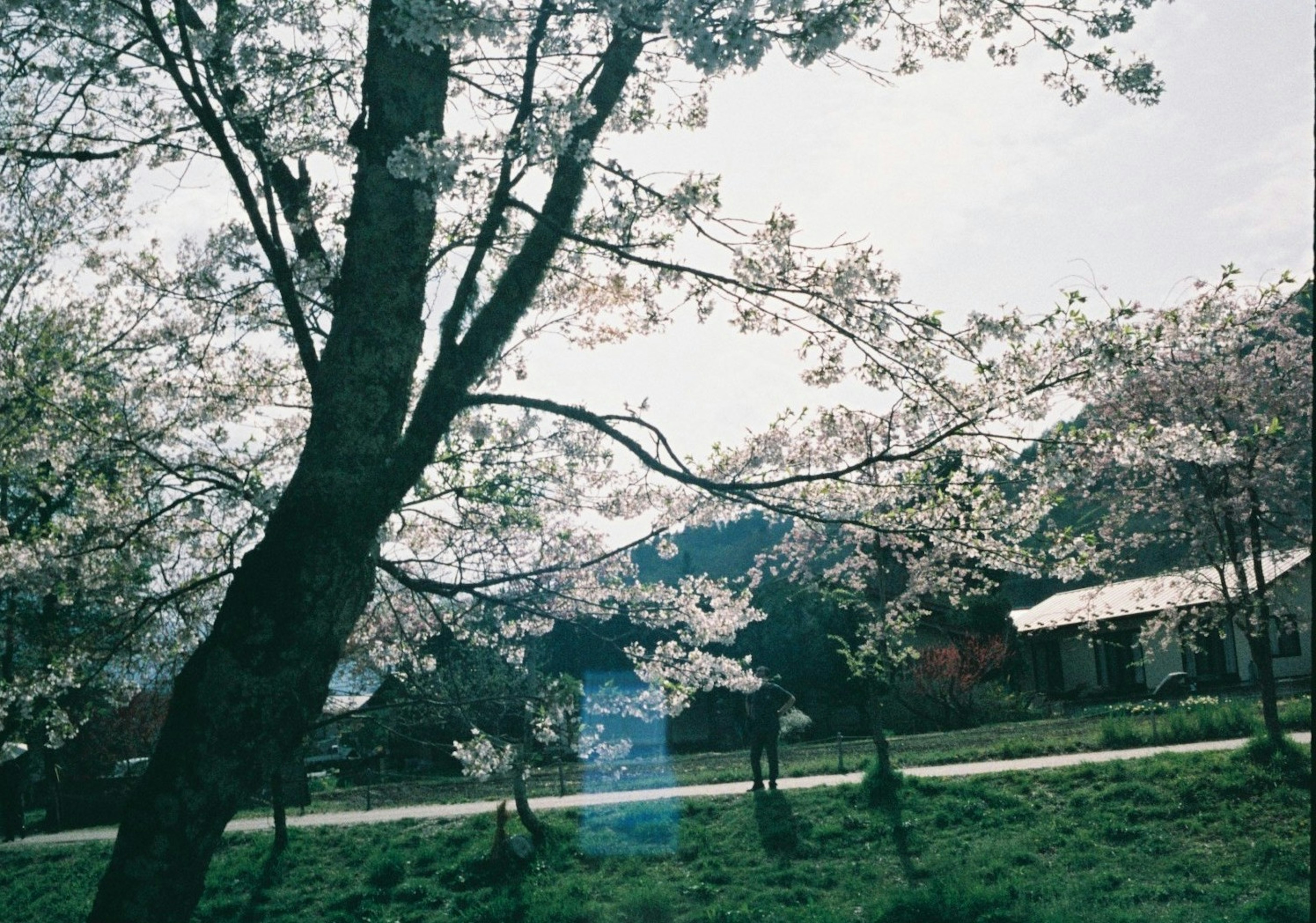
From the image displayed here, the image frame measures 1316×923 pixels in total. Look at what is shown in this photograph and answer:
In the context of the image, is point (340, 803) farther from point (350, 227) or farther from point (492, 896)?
point (350, 227)

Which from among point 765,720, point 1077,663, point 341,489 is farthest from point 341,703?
point 1077,663

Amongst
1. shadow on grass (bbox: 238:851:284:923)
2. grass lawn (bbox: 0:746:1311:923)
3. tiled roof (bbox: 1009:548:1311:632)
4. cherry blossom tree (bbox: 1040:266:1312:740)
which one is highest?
cherry blossom tree (bbox: 1040:266:1312:740)

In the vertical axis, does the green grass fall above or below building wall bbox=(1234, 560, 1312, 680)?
Answer: below

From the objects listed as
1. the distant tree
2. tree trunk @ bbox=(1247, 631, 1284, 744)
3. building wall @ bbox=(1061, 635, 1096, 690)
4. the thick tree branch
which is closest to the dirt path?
tree trunk @ bbox=(1247, 631, 1284, 744)

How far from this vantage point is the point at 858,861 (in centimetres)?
1006

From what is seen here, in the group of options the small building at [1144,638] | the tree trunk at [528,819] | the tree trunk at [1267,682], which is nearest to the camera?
the tree trunk at [1267,682]

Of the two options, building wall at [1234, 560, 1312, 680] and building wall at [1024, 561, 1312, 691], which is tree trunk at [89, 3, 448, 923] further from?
building wall at [1024, 561, 1312, 691]

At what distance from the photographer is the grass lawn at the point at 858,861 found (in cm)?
827

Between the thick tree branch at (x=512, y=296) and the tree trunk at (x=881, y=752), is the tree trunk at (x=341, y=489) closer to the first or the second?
the thick tree branch at (x=512, y=296)

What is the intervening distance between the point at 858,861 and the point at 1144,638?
562 cm

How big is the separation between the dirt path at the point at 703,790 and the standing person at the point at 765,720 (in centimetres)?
38

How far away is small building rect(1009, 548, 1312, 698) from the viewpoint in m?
13.1

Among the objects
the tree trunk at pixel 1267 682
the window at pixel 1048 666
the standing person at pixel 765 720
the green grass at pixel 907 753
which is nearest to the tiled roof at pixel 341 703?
the green grass at pixel 907 753

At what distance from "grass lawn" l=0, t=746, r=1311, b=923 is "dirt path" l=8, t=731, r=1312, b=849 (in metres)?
0.63
